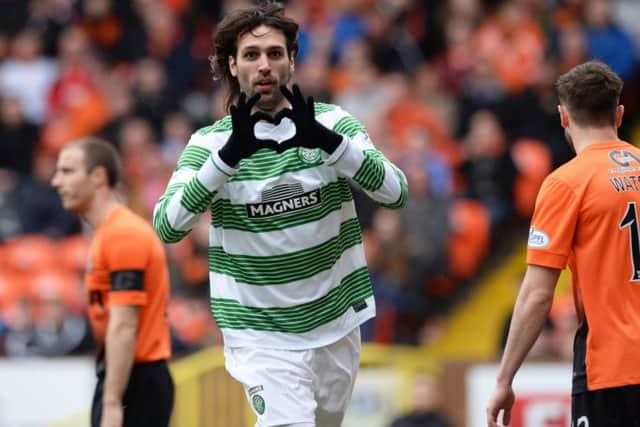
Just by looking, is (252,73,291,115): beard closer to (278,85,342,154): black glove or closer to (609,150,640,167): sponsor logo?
(278,85,342,154): black glove

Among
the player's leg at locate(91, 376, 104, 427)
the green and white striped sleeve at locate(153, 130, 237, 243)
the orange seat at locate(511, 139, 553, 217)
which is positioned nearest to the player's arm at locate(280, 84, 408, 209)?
the green and white striped sleeve at locate(153, 130, 237, 243)

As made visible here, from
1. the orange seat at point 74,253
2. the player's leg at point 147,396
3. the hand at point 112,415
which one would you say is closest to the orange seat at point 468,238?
the orange seat at point 74,253

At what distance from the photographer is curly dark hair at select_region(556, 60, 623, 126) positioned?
6.23 m

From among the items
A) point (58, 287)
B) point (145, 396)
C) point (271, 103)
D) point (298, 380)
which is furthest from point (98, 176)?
point (58, 287)

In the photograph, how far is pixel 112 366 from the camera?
7.35 metres

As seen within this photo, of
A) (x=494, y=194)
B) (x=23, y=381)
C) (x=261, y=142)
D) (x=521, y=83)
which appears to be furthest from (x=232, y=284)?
(x=521, y=83)

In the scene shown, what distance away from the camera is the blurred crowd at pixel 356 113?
13562mm

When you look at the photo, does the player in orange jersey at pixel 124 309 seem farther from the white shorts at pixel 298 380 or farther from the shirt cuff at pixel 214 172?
the shirt cuff at pixel 214 172

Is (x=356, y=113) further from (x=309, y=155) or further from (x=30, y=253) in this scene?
(x=309, y=155)

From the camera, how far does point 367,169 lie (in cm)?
630

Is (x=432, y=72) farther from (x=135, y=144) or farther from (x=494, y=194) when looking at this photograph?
(x=135, y=144)

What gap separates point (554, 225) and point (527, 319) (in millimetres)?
416

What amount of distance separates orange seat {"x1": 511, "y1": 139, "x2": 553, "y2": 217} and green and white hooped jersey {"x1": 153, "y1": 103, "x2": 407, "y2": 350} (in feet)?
25.4

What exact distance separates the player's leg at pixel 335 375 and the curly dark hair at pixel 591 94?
1.46 metres
